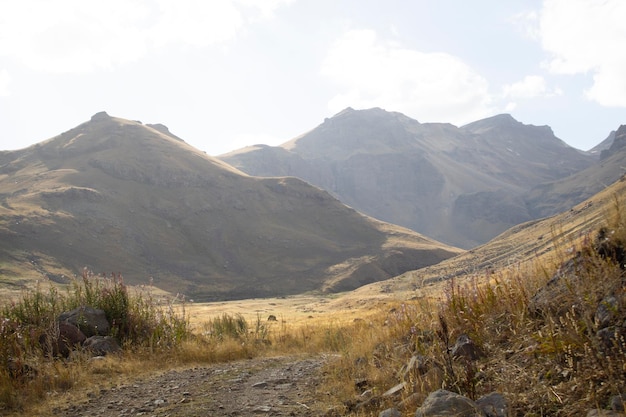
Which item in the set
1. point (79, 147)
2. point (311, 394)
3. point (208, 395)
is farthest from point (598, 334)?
point (79, 147)

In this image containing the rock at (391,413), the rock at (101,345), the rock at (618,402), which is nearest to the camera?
the rock at (618,402)

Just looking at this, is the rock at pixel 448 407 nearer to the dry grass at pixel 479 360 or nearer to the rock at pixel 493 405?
the rock at pixel 493 405

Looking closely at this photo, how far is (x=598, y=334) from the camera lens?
160 inches

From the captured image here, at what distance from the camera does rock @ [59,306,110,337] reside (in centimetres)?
1116

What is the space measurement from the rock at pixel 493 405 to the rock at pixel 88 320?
9919 mm

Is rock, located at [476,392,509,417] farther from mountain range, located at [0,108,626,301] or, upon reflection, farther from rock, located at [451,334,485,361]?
mountain range, located at [0,108,626,301]

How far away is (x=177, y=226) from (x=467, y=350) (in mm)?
150935

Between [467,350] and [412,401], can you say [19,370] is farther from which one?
[467,350]

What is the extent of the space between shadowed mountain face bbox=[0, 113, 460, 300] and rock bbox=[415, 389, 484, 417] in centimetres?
10190

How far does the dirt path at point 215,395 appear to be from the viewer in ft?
20.9

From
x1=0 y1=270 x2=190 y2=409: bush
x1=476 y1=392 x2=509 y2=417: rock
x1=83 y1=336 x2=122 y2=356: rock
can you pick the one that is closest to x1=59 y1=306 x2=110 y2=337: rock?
x1=0 y1=270 x2=190 y2=409: bush

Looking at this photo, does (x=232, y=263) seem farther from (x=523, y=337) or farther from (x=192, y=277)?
(x=523, y=337)

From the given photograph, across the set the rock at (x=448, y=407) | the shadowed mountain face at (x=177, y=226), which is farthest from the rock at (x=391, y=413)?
the shadowed mountain face at (x=177, y=226)

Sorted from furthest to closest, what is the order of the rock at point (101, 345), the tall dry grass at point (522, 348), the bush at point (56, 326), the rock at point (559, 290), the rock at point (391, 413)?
the rock at point (101, 345) → the bush at point (56, 326) → the rock at point (559, 290) → the rock at point (391, 413) → the tall dry grass at point (522, 348)
